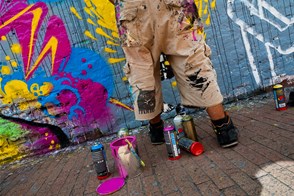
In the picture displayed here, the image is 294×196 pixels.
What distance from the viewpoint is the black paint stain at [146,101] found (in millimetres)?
2379

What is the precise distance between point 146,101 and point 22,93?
1.88 meters

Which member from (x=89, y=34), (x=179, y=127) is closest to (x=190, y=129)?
(x=179, y=127)

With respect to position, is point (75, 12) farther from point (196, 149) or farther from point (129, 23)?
point (196, 149)

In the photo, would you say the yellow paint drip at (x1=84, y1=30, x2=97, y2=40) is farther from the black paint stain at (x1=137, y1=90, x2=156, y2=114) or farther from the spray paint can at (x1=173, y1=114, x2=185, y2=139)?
the spray paint can at (x1=173, y1=114, x2=185, y2=139)

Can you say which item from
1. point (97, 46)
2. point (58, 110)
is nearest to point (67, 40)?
point (97, 46)

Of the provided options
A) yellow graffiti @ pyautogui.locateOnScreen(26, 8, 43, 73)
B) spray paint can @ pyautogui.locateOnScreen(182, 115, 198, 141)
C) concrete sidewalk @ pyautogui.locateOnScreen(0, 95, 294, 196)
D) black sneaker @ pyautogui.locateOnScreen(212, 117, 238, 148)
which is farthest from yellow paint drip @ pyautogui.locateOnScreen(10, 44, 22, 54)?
black sneaker @ pyautogui.locateOnScreen(212, 117, 238, 148)

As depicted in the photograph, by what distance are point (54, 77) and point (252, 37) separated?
260cm

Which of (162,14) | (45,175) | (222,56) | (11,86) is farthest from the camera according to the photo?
(222,56)

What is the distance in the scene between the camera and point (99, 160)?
2213mm

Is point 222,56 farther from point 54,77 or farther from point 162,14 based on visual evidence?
point 54,77

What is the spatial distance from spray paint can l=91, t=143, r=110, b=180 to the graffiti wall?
144cm

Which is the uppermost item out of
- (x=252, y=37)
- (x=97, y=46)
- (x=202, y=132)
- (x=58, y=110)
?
(x=97, y=46)

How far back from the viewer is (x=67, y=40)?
3494 mm

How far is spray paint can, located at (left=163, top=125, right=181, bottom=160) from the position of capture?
7.36ft
